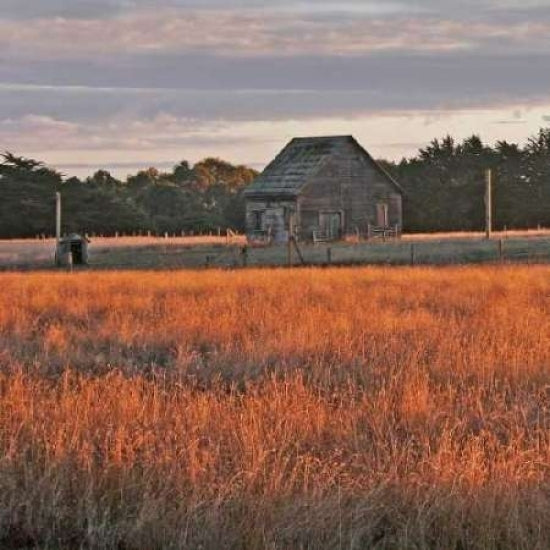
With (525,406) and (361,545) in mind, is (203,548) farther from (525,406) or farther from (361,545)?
(525,406)

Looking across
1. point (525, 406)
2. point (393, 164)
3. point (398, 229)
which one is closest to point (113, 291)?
point (525, 406)

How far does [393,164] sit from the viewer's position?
83.1 metres

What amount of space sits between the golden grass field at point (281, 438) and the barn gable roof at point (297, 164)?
3593cm

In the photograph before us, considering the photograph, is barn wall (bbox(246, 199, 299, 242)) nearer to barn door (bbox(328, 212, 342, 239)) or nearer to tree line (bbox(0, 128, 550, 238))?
barn door (bbox(328, 212, 342, 239))

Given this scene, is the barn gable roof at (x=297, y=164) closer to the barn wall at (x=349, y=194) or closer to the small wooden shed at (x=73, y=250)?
the barn wall at (x=349, y=194)

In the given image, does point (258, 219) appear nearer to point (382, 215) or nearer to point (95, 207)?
point (382, 215)

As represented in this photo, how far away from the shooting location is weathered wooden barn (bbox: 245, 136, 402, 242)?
4831 centimetres

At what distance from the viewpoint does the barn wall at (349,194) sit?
48.5 meters

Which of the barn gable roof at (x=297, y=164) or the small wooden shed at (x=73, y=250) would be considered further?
the barn gable roof at (x=297, y=164)

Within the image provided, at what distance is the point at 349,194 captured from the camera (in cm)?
5009

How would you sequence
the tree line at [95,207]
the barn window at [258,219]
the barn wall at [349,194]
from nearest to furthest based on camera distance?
the barn wall at [349,194] → the barn window at [258,219] → the tree line at [95,207]

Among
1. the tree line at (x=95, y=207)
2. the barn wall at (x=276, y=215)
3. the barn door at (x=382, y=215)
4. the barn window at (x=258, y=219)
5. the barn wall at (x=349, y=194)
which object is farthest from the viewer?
the tree line at (x=95, y=207)

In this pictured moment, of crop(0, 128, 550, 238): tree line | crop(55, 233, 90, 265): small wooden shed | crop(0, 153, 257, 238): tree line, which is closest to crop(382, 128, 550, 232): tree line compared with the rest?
crop(0, 128, 550, 238): tree line

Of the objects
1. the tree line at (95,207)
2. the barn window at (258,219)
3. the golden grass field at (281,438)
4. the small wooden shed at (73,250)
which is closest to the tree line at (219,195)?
the tree line at (95,207)
